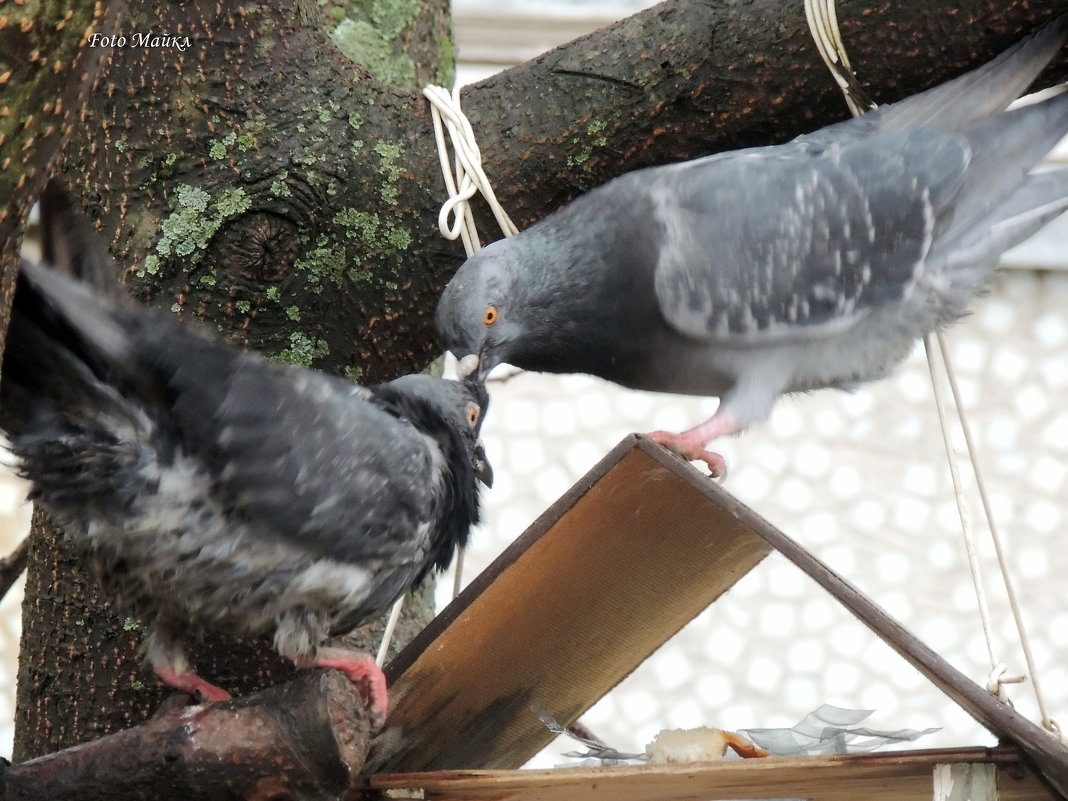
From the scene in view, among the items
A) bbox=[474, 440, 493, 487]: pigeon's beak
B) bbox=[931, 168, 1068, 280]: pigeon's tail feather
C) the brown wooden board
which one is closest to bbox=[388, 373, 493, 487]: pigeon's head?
bbox=[474, 440, 493, 487]: pigeon's beak

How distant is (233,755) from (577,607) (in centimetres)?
48

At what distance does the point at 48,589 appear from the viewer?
6.19ft

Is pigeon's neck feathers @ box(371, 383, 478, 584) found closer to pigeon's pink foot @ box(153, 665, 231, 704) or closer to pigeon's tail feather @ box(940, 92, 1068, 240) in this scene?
pigeon's pink foot @ box(153, 665, 231, 704)

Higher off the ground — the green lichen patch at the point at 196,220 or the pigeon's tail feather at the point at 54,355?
the pigeon's tail feather at the point at 54,355

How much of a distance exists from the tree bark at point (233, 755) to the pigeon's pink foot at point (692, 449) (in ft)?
1.75

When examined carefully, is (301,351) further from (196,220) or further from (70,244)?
(70,244)

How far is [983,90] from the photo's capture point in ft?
6.01

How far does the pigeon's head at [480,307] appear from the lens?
1827mm

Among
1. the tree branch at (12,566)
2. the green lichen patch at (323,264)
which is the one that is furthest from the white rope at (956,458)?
the tree branch at (12,566)

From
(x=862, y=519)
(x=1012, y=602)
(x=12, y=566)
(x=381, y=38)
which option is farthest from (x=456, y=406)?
(x=862, y=519)

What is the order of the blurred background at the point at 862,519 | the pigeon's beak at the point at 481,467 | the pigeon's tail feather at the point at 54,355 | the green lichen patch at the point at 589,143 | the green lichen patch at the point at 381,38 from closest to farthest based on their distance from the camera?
the pigeon's tail feather at the point at 54,355
the pigeon's beak at the point at 481,467
the green lichen patch at the point at 589,143
the green lichen patch at the point at 381,38
the blurred background at the point at 862,519

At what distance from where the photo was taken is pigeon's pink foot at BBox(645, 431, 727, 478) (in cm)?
165

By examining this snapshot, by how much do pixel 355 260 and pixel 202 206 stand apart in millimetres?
238

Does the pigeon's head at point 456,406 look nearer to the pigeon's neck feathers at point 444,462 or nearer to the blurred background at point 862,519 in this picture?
the pigeon's neck feathers at point 444,462
